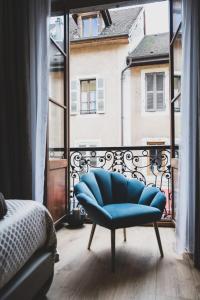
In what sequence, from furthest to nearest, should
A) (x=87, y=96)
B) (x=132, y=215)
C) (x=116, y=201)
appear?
(x=87, y=96)
(x=116, y=201)
(x=132, y=215)

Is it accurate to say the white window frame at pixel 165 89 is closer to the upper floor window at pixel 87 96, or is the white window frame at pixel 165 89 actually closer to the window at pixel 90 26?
the upper floor window at pixel 87 96

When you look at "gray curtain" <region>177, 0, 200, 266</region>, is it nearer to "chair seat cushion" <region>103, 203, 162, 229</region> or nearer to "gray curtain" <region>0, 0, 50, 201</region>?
"chair seat cushion" <region>103, 203, 162, 229</region>

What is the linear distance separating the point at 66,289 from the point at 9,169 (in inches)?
45.2

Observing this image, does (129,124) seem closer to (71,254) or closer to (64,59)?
(64,59)

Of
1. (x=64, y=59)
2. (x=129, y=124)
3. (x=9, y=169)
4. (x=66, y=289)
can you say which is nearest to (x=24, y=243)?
(x=66, y=289)

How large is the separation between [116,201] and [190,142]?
0.92 meters

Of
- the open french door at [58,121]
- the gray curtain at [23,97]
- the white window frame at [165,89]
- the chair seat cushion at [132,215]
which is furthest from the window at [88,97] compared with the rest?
the chair seat cushion at [132,215]

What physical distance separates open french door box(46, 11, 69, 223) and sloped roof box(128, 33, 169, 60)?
4943 millimetres

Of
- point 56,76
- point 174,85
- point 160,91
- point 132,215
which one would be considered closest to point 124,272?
point 132,215

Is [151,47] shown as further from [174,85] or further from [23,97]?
[23,97]

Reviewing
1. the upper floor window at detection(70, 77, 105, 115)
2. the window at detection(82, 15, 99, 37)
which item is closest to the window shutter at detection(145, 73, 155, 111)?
the upper floor window at detection(70, 77, 105, 115)

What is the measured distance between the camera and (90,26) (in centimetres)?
789

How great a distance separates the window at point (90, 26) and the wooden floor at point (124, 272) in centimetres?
683

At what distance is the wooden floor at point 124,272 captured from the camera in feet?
5.30
